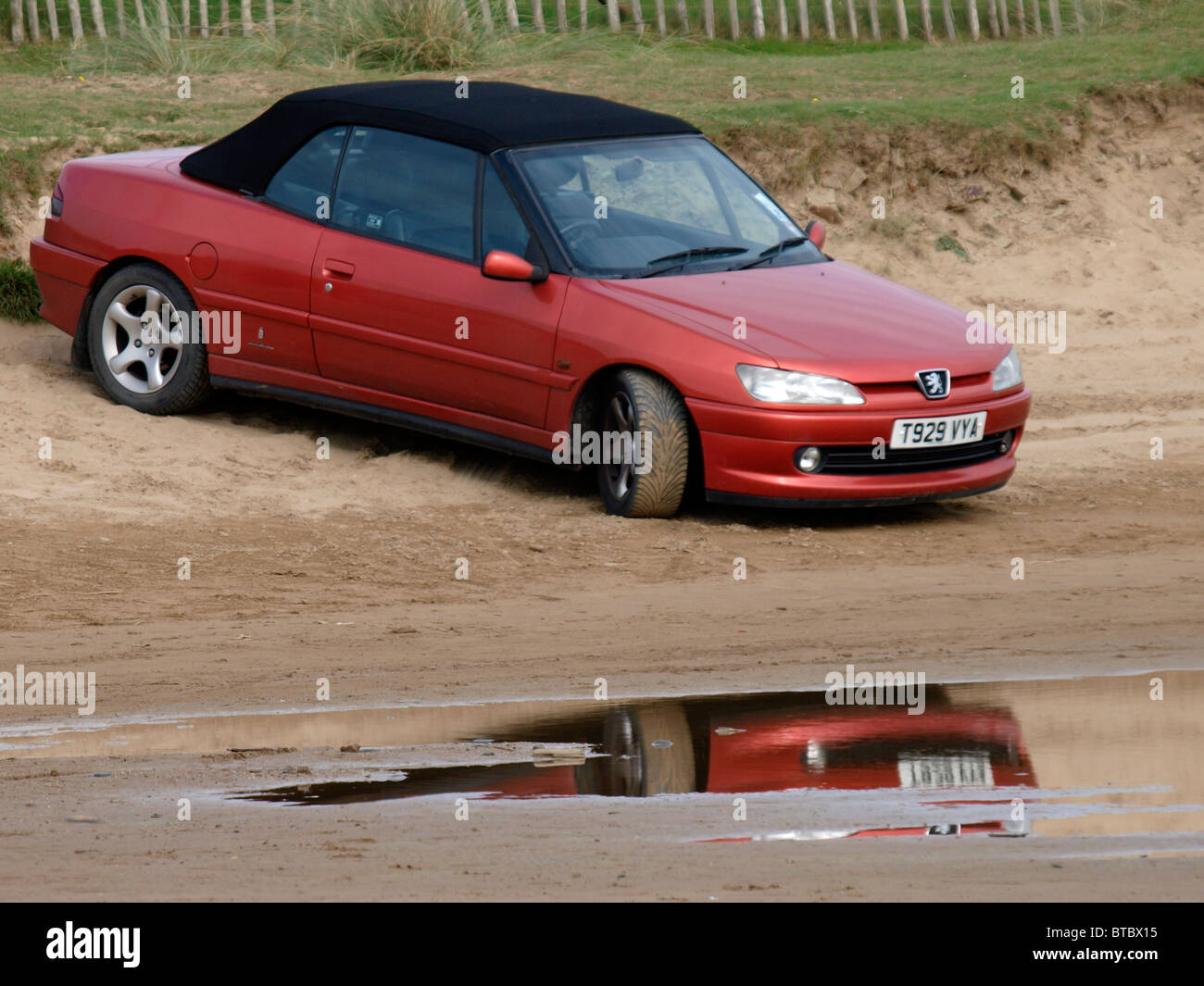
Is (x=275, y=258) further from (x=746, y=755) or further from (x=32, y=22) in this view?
(x=32, y=22)

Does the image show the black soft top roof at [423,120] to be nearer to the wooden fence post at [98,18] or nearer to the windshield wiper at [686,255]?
the windshield wiper at [686,255]

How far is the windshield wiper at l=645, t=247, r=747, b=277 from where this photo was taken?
361 inches

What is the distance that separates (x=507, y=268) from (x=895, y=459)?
78.0 inches

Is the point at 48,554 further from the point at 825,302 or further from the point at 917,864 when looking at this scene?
the point at 917,864

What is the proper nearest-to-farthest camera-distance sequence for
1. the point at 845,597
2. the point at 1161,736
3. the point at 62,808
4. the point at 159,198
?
1. the point at 62,808
2. the point at 1161,736
3. the point at 845,597
4. the point at 159,198

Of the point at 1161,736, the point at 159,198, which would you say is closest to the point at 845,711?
the point at 1161,736

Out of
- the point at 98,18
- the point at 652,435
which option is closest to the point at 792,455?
the point at 652,435

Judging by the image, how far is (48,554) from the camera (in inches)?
319

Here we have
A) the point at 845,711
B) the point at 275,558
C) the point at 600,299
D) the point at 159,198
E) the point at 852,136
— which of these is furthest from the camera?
the point at 852,136

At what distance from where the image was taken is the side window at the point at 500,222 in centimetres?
911

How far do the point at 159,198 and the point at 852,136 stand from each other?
647 centimetres

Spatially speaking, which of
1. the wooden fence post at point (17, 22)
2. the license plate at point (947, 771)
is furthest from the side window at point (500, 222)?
the wooden fence post at point (17, 22)

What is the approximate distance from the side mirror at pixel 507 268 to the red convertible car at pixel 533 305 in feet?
0.08

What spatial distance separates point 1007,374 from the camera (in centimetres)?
911
